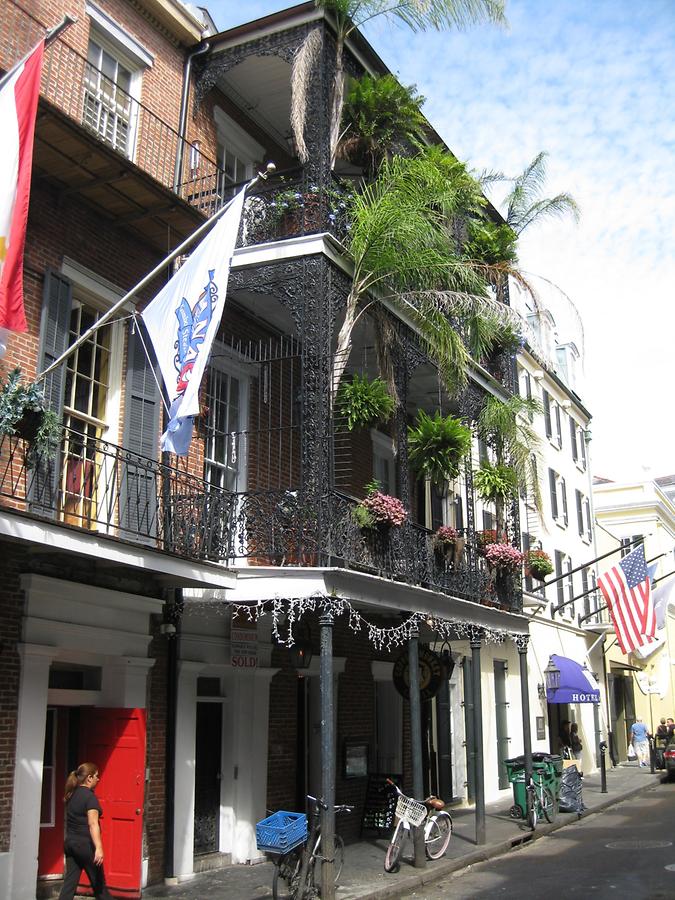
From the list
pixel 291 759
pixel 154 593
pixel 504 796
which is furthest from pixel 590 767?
pixel 154 593

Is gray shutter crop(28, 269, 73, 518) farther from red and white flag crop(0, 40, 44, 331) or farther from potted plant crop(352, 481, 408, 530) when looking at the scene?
potted plant crop(352, 481, 408, 530)

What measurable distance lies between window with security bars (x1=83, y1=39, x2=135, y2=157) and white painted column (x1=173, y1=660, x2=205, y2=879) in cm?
653

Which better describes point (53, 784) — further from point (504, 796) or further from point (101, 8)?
point (504, 796)

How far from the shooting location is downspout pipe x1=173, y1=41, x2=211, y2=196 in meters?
12.3

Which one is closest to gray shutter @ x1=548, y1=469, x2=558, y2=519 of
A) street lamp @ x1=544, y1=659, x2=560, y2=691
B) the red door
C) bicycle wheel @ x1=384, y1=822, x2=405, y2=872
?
street lamp @ x1=544, y1=659, x2=560, y2=691

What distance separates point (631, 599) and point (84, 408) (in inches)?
633

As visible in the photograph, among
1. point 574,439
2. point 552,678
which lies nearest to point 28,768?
point 552,678

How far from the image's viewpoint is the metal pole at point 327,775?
31.2 feet

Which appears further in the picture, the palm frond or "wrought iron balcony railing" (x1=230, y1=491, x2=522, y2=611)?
the palm frond

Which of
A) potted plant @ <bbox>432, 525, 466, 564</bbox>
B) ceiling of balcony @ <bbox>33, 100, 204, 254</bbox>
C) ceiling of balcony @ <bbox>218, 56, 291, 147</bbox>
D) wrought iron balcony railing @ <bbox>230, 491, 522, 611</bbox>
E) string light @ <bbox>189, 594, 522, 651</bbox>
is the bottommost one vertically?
string light @ <bbox>189, 594, 522, 651</bbox>

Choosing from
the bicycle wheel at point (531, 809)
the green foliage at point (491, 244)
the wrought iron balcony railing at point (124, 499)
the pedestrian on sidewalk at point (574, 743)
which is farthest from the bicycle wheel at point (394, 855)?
the pedestrian on sidewalk at point (574, 743)

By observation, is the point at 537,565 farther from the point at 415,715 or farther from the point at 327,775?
the point at 327,775

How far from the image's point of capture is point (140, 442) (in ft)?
35.4

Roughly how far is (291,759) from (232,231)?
25.4 ft
